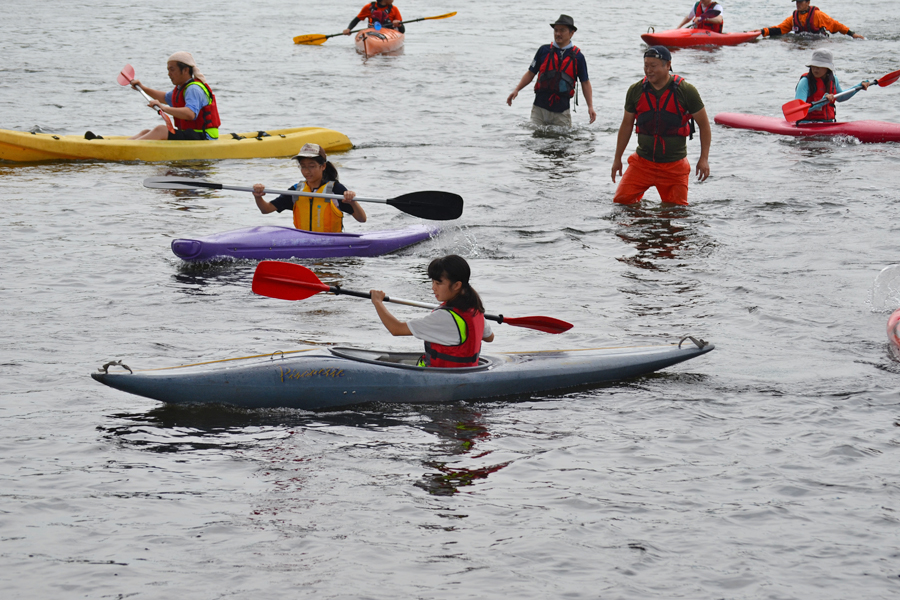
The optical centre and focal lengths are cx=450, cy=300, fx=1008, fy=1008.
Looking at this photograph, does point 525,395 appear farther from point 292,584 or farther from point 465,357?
point 292,584

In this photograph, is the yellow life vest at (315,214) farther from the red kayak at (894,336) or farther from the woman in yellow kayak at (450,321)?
the red kayak at (894,336)

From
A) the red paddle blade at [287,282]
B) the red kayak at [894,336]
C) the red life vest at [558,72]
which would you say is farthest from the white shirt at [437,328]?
the red life vest at [558,72]

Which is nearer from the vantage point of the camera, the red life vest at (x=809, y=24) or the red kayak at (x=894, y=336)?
the red kayak at (x=894, y=336)

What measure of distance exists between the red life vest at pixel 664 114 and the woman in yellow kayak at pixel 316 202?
236cm

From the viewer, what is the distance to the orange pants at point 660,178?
26.9 feet

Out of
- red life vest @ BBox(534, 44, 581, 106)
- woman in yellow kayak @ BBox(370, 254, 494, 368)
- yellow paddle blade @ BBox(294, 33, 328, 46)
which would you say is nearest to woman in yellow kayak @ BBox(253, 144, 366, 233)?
woman in yellow kayak @ BBox(370, 254, 494, 368)

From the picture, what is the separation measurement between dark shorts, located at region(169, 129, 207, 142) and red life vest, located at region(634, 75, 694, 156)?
4.86 m

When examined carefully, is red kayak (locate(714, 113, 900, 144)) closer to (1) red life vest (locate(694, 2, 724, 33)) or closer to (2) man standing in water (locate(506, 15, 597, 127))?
(2) man standing in water (locate(506, 15, 597, 127))

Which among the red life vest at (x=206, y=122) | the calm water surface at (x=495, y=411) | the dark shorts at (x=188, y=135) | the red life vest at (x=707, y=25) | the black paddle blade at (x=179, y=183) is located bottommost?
the calm water surface at (x=495, y=411)

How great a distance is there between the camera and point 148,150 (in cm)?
1059

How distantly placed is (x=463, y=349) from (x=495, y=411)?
36 cm

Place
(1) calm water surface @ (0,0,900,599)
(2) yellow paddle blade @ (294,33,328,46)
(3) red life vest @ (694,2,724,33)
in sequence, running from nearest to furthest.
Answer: (1) calm water surface @ (0,0,900,599) < (2) yellow paddle blade @ (294,33,328,46) < (3) red life vest @ (694,2,724,33)

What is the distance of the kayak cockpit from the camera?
5148mm

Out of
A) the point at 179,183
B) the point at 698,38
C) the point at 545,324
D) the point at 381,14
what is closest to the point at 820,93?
the point at 545,324
